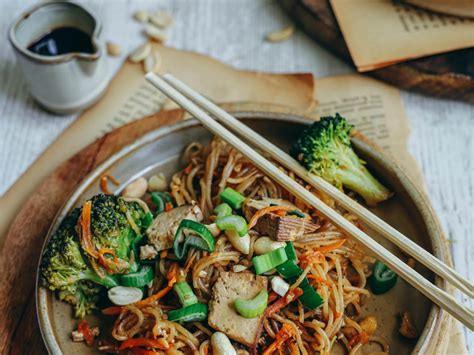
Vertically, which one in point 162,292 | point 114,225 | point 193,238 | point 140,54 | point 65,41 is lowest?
point 162,292

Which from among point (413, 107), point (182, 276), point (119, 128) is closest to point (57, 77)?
point (119, 128)

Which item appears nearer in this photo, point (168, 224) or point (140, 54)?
point (168, 224)

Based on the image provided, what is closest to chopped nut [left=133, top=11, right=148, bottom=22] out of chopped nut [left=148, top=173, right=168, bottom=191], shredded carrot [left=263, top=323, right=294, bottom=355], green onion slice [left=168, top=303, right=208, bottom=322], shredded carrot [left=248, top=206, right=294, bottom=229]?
chopped nut [left=148, top=173, right=168, bottom=191]

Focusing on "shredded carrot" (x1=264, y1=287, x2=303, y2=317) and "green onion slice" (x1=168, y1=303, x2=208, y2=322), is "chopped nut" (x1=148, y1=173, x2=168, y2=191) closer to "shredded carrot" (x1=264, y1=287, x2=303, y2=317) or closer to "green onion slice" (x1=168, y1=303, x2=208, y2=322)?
"green onion slice" (x1=168, y1=303, x2=208, y2=322)

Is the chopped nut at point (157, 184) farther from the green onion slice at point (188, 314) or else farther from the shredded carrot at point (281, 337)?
the shredded carrot at point (281, 337)

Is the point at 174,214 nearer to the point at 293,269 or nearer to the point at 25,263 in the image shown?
the point at 293,269

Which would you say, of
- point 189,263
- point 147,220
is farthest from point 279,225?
point 147,220

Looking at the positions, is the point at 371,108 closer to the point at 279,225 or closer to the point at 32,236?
the point at 279,225
